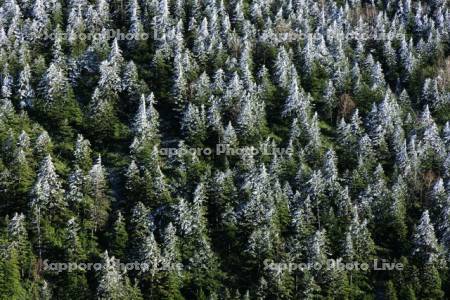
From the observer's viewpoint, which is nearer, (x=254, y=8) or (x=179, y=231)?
(x=179, y=231)

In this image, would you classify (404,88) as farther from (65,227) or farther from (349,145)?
(65,227)

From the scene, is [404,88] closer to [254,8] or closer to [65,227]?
[254,8]

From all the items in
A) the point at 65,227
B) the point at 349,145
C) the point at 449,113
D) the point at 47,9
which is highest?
the point at 47,9

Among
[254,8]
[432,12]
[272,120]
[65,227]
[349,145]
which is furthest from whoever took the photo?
[432,12]

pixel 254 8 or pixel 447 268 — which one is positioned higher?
pixel 254 8

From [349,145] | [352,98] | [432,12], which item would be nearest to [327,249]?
[349,145]

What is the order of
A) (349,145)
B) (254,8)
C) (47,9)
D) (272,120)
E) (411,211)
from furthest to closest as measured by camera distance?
(254,8) < (47,9) < (272,120) < (349,145) < (411,211)

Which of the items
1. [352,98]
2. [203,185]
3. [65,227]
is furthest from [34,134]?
[352,98]
